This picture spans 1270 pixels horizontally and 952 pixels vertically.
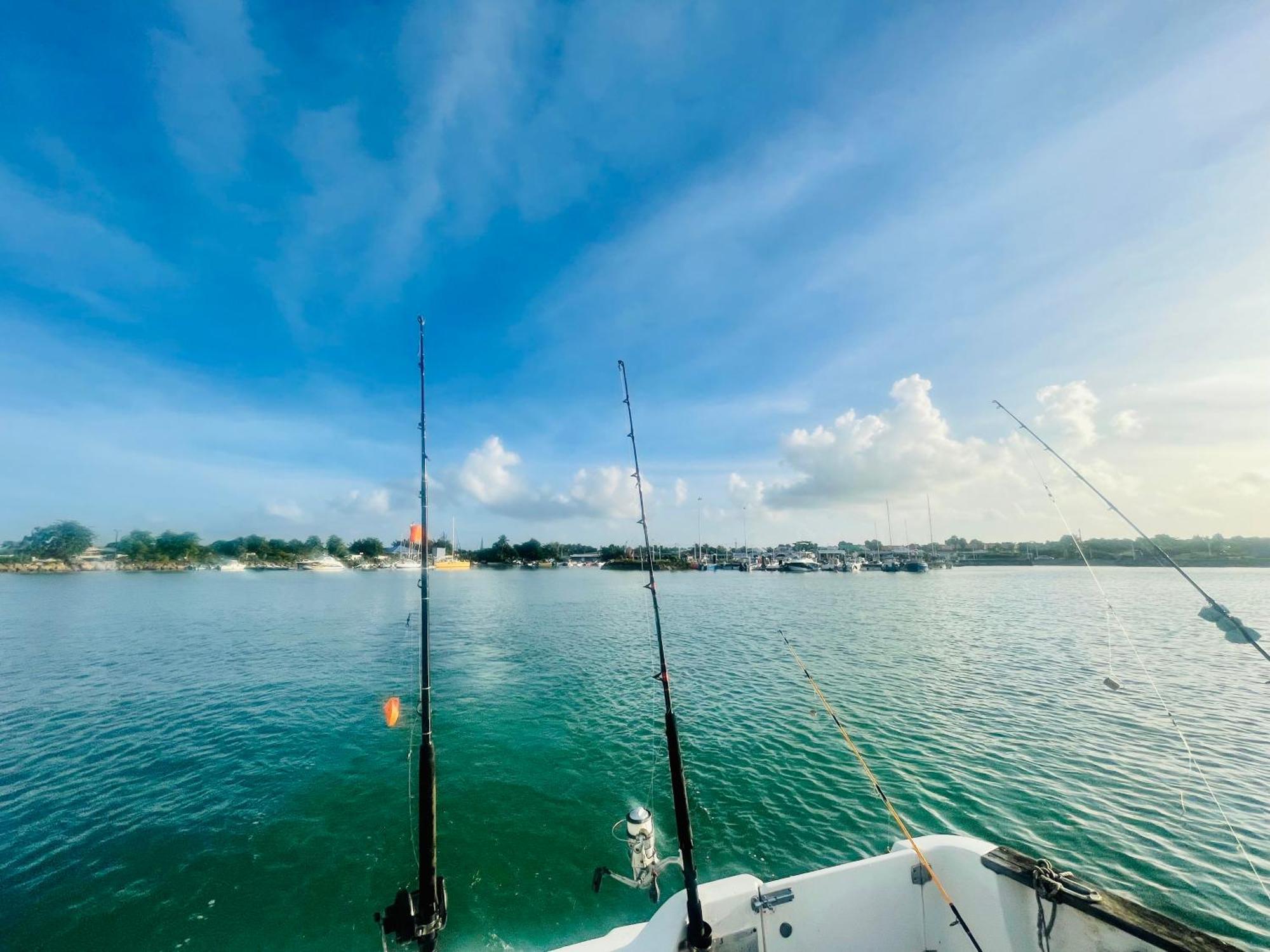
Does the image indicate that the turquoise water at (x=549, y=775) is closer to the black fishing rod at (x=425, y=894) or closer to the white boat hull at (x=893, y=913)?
the black fishing rod at (x=425, y=894)

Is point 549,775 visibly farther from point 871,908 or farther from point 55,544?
point 55,544

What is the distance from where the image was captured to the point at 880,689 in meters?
20.0

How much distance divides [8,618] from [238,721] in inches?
1874

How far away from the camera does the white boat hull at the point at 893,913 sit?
470 centimetres

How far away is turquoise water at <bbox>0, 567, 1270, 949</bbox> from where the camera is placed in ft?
27.6

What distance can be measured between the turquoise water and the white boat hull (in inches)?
152

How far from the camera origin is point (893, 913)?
5594mm

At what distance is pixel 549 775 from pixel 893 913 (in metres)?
9.52

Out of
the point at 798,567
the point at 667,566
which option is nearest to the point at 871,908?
the point at 798,567

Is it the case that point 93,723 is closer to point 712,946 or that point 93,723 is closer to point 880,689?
point 712,946

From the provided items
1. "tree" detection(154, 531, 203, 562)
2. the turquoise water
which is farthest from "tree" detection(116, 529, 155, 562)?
the turquoise water

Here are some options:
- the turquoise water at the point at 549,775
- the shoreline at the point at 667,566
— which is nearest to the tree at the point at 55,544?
the shoreline at the point at 667,566

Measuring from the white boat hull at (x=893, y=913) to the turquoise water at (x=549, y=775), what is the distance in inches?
152

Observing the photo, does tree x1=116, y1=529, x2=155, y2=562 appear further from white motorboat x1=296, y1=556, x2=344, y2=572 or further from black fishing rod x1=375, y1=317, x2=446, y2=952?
black fishing rod x1=375, y1=317, x2=446, y2=952
